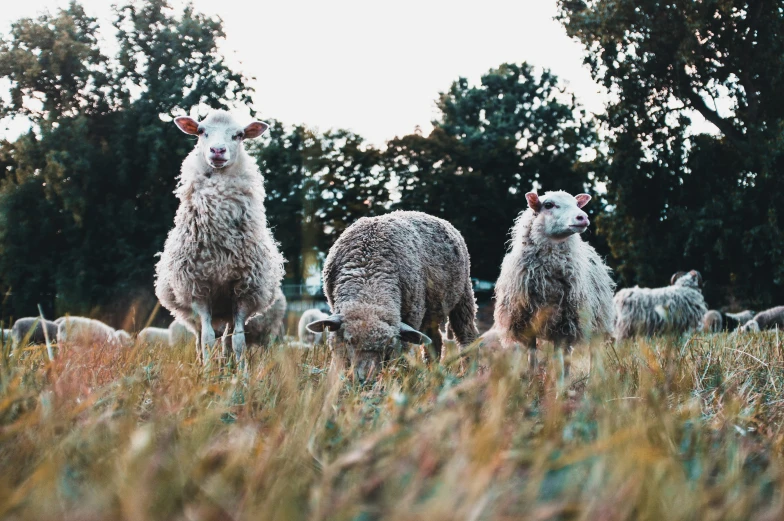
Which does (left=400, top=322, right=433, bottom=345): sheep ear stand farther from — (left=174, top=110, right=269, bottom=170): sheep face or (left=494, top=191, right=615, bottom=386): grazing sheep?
(left=174, top=110, right=269, bottom=170): sheep face

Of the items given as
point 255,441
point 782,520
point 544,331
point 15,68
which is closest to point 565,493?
point 782,520

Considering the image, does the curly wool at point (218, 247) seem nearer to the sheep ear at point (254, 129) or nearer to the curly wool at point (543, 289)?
the sheep ear at point (254, 129)

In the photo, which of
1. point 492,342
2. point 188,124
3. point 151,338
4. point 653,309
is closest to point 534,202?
point 492,342

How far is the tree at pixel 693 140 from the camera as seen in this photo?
2133 cm

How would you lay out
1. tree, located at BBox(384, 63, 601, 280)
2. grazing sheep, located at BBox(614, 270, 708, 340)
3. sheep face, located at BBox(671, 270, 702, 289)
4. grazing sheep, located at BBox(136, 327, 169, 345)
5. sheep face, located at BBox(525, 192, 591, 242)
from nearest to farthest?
grazing sheep, located at BBox(136, 327, 169, 345) → sheep face, located at BBox(525, 192, 591, 242) → grazing sheep, located at BBox(614, 270, 708, 340) → sheep face, located at BBox(671, 270, 702, 289) → tree, located at BBox(384, 63, 601, 280)

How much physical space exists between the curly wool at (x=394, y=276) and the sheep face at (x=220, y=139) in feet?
3.87

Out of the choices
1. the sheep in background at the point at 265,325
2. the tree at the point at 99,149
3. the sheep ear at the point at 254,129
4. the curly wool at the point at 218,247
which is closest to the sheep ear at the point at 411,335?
the curly wool at the point at 218,247

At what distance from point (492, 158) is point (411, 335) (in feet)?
103

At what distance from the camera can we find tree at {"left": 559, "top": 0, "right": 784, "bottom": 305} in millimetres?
21328

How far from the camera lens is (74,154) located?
27.1m

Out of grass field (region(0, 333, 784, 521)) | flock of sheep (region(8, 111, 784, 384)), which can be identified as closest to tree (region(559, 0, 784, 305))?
flock of sheep (region(8, 111, 784, 384))

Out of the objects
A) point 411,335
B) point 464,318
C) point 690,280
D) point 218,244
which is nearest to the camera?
point 411,335

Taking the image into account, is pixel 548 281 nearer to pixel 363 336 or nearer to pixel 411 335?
pixel 411 335

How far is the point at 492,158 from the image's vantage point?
36375 millimetres
